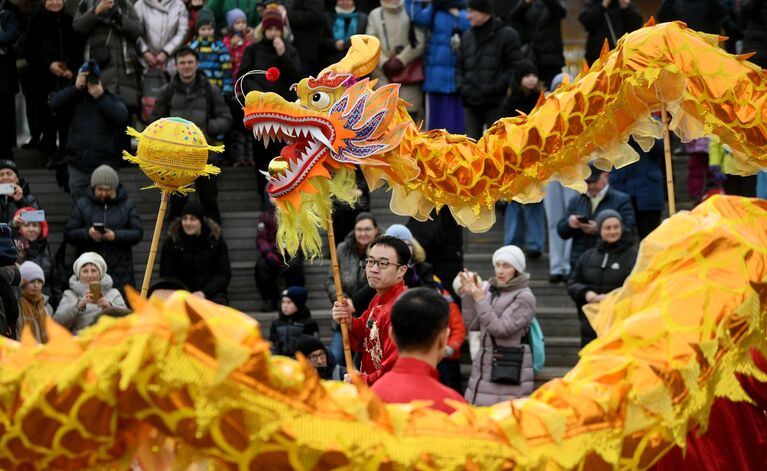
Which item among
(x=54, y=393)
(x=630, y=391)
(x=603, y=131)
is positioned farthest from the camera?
(x=603, y=131)

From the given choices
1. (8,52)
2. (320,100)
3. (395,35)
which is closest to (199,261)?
(395,35)

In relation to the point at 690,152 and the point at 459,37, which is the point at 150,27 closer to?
the point at 459,37

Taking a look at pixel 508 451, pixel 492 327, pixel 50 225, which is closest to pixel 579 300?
pixel 492 327

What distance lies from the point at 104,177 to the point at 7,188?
0.66 m

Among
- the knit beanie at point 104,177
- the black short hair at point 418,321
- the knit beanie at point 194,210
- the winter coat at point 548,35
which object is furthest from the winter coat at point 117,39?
the black short hair at point 418,321

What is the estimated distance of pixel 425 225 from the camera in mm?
9703

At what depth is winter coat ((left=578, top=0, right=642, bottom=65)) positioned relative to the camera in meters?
11.4

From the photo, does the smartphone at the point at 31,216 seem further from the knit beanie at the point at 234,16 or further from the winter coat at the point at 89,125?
the knit beanie at the point at 234,16

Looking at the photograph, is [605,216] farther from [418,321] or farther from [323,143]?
[418,321]

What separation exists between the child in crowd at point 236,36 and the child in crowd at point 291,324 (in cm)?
274

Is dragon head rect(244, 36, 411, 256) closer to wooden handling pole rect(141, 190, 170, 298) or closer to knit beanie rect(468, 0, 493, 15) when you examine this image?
wooden handling pole rect(141, 190, 170, 298)

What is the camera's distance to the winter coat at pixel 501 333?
28.6 feet

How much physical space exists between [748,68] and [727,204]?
3.94ft

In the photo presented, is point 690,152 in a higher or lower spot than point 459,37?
lower
